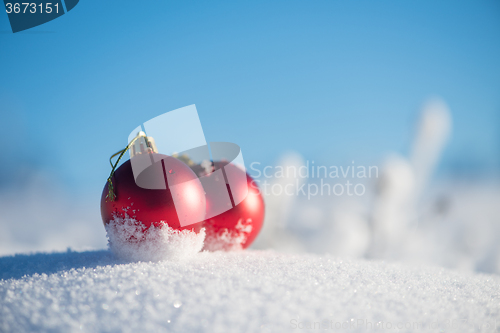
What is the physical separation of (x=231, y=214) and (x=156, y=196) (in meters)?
0.18

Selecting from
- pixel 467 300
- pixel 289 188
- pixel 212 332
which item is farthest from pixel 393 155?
pixel 212 332

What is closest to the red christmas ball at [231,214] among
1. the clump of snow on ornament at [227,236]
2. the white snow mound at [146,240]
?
the clump of snow on ornament at [227,236]

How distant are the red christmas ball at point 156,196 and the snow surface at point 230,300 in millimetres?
73

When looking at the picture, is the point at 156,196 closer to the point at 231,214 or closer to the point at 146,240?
the point at 146,240

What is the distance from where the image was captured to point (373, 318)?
0.93ft

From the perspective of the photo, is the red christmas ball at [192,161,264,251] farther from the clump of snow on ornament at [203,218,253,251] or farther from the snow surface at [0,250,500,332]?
the snow surface at [0,250,500,332]

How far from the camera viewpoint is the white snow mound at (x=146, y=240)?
43cm

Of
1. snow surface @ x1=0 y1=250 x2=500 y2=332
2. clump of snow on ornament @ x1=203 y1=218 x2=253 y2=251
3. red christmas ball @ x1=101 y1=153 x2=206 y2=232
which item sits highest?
red christmas ball @ x1=101 y1=153 x2=206 y2=232

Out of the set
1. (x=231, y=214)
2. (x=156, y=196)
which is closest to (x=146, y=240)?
(x=156, y=196)

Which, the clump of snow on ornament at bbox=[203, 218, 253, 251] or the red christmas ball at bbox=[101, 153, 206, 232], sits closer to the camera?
the red christmas ball at bbox=[101, 153, 206, 232]

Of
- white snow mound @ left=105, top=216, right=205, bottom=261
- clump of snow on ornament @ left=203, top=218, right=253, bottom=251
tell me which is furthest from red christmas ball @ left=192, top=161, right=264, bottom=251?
white snow mound @ left=105, top=216, right=205, bottom=261

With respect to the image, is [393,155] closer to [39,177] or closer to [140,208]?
[140,208]

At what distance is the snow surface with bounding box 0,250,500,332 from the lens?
0.89 feet

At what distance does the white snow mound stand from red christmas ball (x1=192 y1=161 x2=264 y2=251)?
4.6 inches
